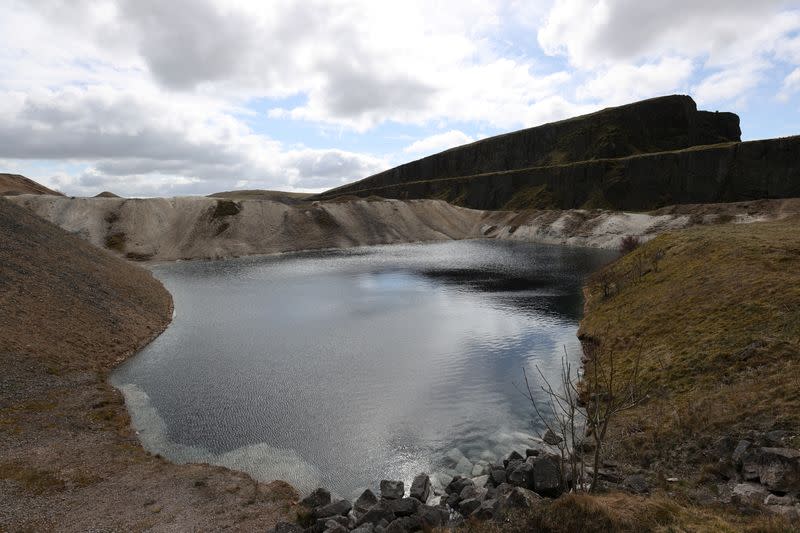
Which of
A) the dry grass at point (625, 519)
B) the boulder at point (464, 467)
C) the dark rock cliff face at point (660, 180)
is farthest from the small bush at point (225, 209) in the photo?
the dry grass at point (625, 519)

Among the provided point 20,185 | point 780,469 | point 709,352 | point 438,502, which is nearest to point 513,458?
point 438,502

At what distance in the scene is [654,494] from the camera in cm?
1412

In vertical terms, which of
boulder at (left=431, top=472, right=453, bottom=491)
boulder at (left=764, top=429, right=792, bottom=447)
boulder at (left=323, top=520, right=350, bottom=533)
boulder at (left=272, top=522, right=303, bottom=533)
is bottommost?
boulder at (left=431, top=472, right=453, bottom=491)

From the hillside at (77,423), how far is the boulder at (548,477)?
Result: 29.9 feet

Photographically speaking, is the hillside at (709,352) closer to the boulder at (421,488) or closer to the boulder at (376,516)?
the boulder at (421,488)

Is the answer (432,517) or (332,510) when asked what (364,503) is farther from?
(432,517)

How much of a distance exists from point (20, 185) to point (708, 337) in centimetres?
18508

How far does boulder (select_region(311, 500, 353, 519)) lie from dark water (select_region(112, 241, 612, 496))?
256 cm

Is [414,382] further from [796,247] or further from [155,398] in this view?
[796,247]

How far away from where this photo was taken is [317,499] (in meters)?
16.7

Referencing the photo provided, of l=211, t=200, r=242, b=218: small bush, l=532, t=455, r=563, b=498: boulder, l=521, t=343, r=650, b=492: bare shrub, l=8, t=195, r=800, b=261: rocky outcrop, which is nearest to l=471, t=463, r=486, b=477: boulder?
l=521, t=343, r=650, b=492: bare shrub

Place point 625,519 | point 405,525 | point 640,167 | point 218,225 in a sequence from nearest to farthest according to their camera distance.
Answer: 1. point 625,519
2. point 405,525
3. point 218,225
4. point 640,167

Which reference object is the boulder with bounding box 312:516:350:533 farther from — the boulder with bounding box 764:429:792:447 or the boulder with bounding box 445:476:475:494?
the boulder with bounding box 764:429:792:447

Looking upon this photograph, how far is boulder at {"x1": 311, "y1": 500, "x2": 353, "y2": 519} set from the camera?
51.2ft
